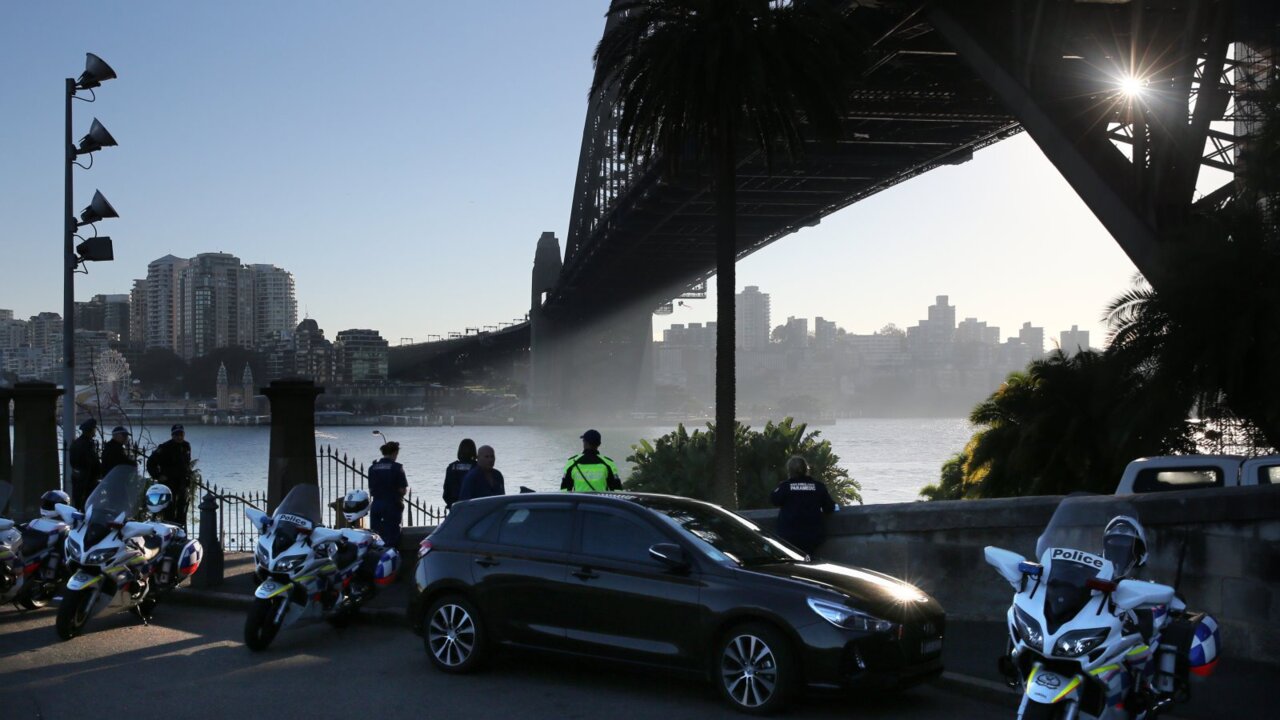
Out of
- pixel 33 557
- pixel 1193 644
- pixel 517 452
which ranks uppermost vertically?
pixel 1193 644

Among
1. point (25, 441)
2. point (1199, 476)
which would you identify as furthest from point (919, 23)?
point (25, 441)

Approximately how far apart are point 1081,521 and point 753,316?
16777cm

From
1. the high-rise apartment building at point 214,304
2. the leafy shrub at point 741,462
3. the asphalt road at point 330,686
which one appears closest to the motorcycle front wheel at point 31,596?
the asphalt road at point 330,686

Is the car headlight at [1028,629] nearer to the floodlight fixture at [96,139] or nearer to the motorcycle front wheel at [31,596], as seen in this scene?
the motorcycle front wheel at [31,596]

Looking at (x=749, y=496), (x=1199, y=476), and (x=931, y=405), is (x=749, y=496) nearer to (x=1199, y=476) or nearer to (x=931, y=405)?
(x=1199, y=476)

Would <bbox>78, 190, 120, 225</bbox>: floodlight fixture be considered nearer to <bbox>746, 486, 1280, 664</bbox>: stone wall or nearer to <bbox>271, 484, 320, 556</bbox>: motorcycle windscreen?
<bbox>271, 484, 320, 556</bbox>: motorcycle windscreen

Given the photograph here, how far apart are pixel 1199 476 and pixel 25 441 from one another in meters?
16.7

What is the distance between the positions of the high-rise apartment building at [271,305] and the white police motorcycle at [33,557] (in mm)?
83098

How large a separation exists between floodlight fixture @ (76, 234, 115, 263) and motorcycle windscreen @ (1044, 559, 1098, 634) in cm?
1497

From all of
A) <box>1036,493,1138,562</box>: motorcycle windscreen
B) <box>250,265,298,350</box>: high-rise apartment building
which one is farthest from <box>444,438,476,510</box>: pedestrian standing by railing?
<box>250,265,298,350</box>: high-rise apartment building

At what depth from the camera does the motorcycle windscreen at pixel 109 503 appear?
424 inches

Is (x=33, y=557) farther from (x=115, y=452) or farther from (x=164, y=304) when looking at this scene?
(x=164, y=304)

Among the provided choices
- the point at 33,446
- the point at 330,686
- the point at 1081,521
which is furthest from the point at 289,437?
the point at 1081,521

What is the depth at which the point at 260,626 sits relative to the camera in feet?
33.0
